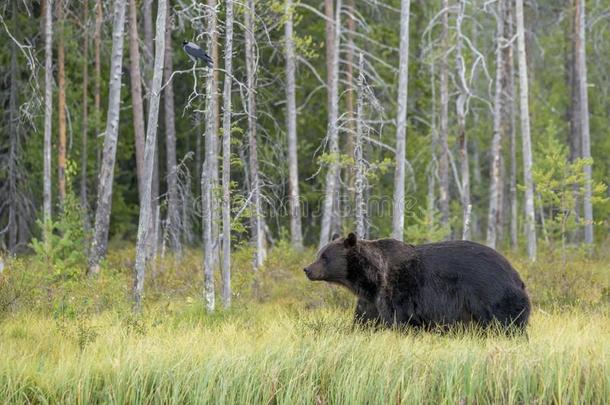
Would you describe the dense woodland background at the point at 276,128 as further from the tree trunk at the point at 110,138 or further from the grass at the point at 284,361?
the grass at the point at 284,361

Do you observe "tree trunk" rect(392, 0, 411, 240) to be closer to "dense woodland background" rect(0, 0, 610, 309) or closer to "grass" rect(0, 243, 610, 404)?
"dense woodland background" rect(0, 0, 610, 309)

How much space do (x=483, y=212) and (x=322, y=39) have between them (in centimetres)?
1771

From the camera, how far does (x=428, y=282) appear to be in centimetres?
914

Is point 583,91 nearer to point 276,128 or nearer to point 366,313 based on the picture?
point 276,128

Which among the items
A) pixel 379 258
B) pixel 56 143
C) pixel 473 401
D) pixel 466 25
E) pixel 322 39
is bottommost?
pixel 473 401

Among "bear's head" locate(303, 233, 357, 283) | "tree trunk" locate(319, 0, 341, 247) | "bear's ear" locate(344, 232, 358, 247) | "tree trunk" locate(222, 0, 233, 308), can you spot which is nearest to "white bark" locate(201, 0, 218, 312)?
"tree trunk" locate(222, 0, 233, 308)

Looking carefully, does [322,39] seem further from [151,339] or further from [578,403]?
[578,403]

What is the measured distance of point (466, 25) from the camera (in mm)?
32062

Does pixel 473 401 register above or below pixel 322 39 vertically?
below

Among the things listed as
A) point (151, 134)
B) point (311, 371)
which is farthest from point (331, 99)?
point (311, 371)

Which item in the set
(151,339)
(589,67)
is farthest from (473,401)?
(589,67)

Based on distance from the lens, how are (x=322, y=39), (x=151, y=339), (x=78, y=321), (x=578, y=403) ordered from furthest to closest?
(x=322, y=39)
(x=78, y=321)
(x=151, y=339)
(x=578, y=403)

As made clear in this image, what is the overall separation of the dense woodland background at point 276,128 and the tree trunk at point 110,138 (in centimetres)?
4

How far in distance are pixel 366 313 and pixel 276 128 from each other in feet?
46.5
